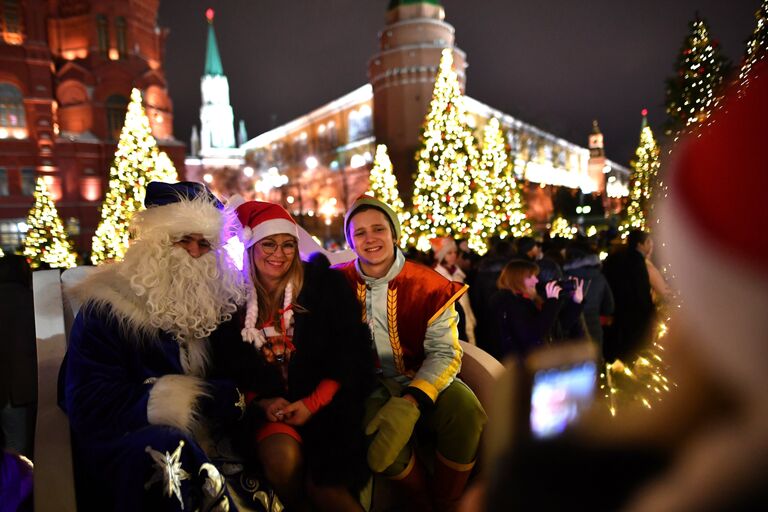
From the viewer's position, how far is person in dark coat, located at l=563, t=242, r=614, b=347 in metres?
4.98

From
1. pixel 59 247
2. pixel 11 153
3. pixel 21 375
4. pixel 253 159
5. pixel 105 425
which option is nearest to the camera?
pixel 105 425

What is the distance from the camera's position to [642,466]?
69 cm

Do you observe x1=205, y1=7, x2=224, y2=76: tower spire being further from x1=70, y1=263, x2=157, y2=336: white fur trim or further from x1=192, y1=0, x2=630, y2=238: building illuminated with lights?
x1=70, y1=263, x2=157, y2=336: white fur trim

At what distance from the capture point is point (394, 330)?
2998 mm

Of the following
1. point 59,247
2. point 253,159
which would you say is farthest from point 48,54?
point 253,159

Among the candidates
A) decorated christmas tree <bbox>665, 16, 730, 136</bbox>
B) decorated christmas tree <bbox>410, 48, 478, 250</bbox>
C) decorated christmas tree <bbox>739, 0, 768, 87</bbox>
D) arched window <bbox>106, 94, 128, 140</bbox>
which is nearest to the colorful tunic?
decorated christmas tree <bbox>739, 0, 768, 87</bbox>

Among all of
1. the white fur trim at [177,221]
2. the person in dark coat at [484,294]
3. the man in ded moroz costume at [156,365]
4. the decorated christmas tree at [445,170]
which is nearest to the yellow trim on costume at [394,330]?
the man in ded moroz costume at [156,365]

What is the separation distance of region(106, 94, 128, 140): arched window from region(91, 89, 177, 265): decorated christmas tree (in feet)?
68.9

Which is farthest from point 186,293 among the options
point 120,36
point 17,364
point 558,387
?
point 120,36

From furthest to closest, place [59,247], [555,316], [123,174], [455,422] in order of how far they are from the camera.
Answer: [59,247], [123,174], [555,316], [455,422]

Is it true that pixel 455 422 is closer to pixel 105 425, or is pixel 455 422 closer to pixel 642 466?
pixel 105 425

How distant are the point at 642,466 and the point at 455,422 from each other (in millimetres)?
1990

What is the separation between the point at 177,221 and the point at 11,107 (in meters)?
35.8

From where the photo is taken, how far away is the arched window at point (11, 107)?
28.7 meters
